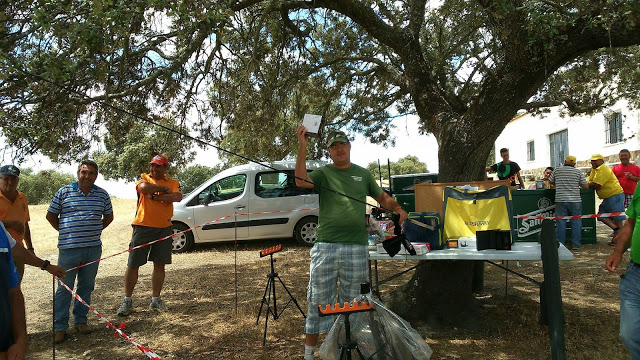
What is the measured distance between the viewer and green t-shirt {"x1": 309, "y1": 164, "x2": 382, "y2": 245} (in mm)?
3215

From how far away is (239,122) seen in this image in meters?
7.26

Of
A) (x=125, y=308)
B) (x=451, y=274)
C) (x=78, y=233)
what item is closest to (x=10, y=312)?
(x=78, y=233)

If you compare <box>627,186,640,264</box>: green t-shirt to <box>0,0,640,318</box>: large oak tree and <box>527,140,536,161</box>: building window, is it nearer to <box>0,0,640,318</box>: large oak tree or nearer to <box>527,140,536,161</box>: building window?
<box>0,0,640,318</box>: large oak tree

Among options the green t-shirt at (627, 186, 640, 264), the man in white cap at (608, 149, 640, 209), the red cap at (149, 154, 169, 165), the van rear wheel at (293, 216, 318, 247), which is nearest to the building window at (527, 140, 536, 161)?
the man in white cap at (608, 149, 640, 209)

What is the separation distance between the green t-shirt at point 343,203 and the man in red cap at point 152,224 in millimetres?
2420

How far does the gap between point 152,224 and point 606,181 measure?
793 cm

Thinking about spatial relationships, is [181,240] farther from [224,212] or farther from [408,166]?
[408,166]

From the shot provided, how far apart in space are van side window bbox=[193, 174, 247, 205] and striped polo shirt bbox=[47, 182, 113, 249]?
4.84 m

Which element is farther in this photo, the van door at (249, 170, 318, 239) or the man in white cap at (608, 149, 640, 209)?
the van door at (249, 170, 318, 239)

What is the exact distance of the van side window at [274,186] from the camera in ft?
30.8

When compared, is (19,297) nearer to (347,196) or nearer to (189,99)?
(347,196)

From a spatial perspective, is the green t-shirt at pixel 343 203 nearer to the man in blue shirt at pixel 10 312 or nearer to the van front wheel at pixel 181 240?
the man in blue shirt at pixel 10 312

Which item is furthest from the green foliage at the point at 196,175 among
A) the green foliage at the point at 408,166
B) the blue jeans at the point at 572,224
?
the blue jeans at the point at 572,224

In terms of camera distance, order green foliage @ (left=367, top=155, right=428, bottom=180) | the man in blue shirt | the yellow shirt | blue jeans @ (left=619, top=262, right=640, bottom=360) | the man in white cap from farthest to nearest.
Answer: green foliage @ (left=367, top=155, right=428, bottom=180) → the man in white cap → the yellow shirt → blue jeans @ (left=619, top=262, right=640, bottom=360) → the man in blue shirt
